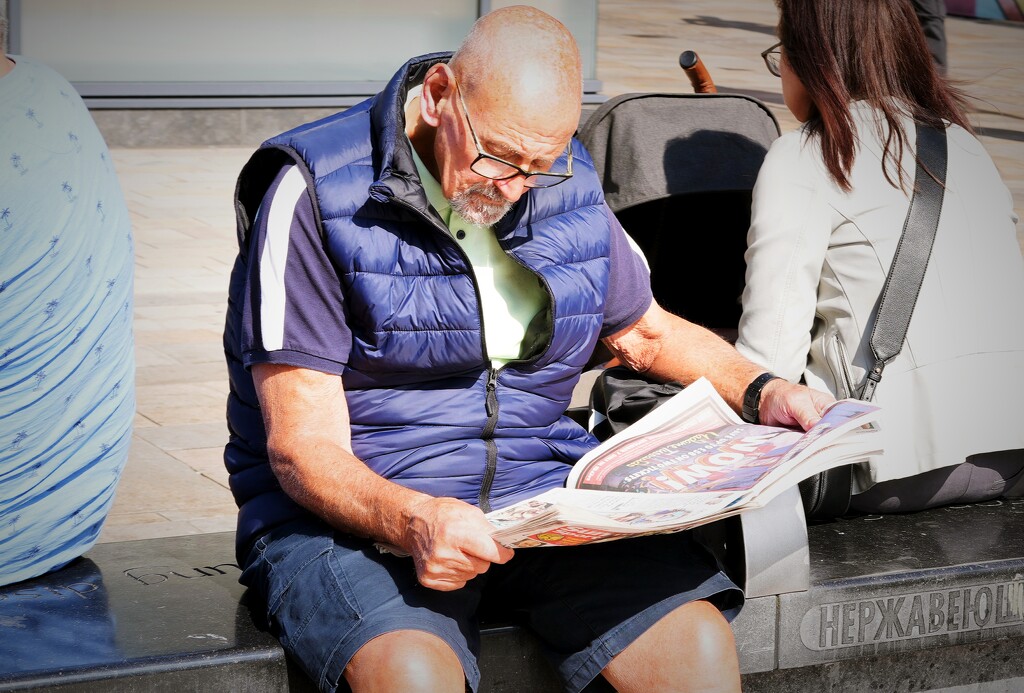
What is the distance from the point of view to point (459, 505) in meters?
2.14

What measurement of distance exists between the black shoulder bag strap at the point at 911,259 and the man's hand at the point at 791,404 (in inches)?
8.8

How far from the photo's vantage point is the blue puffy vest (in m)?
2.37

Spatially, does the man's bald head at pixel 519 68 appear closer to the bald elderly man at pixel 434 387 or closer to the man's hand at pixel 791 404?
the bald elderly man at pixel 434 387

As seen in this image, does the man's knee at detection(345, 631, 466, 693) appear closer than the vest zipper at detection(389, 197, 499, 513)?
Yes

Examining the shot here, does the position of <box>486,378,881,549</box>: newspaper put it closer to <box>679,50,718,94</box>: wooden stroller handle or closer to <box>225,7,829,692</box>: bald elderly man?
A: <box>225,7,829,692</box>: bald elderly man

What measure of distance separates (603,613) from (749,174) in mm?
1487

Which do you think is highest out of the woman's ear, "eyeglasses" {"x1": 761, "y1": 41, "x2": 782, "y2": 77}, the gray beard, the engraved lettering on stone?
the woman's ear

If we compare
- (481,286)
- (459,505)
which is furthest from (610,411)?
(459,505)

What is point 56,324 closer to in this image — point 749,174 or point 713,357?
point 713,357

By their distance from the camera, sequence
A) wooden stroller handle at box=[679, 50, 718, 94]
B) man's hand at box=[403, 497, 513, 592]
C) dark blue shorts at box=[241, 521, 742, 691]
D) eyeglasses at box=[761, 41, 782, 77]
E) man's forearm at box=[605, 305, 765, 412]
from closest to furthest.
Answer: man's hand at box=[403, 497, 513, 592] < dark blue shorts at box=[241, 521, 742, 691] < man's forearm at box=[605, 305, 765, 412] < eyeglasses at box=[761, 41, 782, 77] < wooden stroller handle at box=[679, 50, 718, 94]

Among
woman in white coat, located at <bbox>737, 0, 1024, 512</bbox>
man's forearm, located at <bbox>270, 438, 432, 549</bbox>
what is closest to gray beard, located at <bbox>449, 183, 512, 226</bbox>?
man's forearm, located at <bbox>270, 438, 432, 549</bbox>

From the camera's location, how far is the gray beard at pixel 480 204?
2.43 meters

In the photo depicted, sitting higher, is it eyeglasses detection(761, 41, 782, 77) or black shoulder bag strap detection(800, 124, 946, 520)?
eyeglasses detection(761, 41, 782, 77)

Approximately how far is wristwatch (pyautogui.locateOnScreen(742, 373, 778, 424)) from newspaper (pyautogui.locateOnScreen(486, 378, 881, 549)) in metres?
0.07
